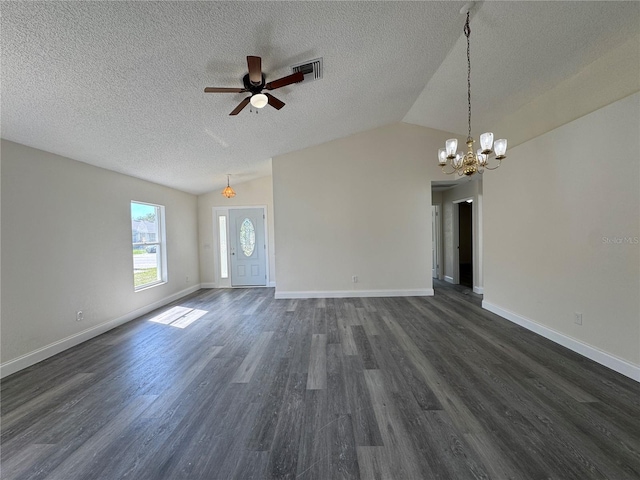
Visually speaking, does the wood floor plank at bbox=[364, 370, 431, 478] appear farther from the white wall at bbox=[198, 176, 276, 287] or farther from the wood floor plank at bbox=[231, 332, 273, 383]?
the white wall at bbox=[198, 176, 276, 287]

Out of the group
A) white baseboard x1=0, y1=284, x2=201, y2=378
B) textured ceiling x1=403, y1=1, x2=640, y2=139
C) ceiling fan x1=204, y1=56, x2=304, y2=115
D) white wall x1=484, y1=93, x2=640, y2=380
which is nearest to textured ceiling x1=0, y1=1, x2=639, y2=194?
textured ceiling x1=403, y1=1, x2=640, y2=139

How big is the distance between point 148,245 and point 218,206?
2.02m

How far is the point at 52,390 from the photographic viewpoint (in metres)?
2.21

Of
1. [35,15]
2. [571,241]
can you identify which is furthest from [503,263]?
[35,15]

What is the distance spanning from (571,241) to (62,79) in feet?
16.7

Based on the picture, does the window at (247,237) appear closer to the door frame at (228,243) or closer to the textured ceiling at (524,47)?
the door frame at (228,243)

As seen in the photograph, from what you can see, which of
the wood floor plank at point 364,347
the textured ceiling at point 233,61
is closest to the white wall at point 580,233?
the textured ceiling at point 233,61

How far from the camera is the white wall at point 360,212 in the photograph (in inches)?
201

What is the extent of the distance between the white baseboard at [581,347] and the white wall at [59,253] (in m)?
5.89

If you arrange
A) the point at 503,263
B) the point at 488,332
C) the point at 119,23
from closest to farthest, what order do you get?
the point at 119,23 → the point at 488,332 → the point at 503,263

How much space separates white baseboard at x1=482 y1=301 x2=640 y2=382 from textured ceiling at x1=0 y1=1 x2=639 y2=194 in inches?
116

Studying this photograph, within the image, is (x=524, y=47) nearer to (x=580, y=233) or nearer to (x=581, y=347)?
(x=580, y=233)

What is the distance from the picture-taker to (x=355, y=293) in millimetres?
5148

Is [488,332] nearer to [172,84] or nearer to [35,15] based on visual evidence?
[172,84]
